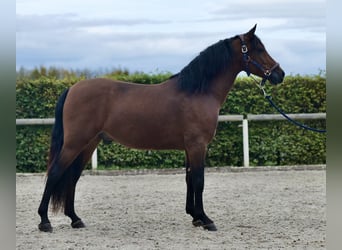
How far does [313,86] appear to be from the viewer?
9.56 meters

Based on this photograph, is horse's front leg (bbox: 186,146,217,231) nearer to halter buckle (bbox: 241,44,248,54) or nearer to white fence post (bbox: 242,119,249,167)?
halter buckle (bbox: 241,44,248,54)

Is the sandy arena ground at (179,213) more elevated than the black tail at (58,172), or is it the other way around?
the black tail at (58,172)

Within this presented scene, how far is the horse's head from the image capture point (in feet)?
16.1

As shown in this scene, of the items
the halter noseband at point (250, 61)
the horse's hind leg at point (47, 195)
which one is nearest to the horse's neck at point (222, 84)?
the halter noseband at point (250, 61)

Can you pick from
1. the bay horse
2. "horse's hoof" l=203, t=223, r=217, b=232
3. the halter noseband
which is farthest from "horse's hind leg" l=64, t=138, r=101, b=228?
the halter noseband

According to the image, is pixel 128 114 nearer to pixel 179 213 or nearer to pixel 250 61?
pixel 250 61

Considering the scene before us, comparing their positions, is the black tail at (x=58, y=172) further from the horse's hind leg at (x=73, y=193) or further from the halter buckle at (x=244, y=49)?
the halter buckle at (x=244, y=49)

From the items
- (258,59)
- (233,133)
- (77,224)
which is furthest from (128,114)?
(233,133)

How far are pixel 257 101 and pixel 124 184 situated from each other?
10.8ft

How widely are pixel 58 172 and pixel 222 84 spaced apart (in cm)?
190

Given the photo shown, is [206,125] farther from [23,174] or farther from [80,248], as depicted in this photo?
[23,174]

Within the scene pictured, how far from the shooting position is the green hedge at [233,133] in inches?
368

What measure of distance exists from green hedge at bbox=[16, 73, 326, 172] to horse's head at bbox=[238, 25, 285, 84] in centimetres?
449

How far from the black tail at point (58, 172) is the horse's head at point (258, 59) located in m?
1.92
